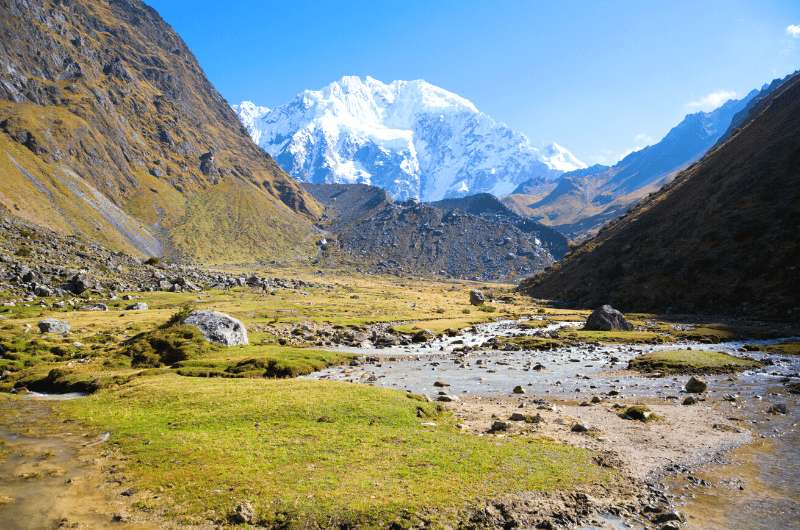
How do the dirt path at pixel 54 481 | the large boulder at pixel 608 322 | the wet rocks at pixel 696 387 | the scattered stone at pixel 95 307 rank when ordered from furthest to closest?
1. the scattered stone at pixel 95 307
2. the large boulder at pixel 608 322
3. the wet rocks at pixel 696 387
4. the dirt path at pixel 54 481

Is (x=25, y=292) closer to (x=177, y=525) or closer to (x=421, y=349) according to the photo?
(x=421, y=349)

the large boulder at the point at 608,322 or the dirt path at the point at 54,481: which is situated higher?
the large boulder at the point at 608,322

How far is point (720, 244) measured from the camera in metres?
113

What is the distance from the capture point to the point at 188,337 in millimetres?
56938

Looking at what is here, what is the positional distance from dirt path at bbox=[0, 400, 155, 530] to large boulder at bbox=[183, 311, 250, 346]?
1124 inches

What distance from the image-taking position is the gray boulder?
62522 millimetres

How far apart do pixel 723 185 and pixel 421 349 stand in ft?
361

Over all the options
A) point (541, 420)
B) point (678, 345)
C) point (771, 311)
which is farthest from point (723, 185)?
point (541, 420)

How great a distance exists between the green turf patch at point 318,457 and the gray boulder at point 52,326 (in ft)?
114

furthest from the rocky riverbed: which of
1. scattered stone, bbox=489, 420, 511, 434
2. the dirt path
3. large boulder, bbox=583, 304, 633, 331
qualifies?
the dirt path

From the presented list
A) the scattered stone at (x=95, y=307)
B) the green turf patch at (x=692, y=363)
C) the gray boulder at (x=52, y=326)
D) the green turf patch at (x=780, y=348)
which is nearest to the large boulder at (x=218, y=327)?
the gray boulder at (x=52, y=326)

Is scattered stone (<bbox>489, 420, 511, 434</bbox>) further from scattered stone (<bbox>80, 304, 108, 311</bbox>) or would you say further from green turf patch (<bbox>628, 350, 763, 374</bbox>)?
scattered stone (<bbox>80, 304, 108, 311</bbox>)

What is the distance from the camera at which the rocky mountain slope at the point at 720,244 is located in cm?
9881

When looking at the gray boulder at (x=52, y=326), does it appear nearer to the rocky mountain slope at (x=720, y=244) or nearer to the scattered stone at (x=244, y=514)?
the scattered stone at (x=244, y=514)
